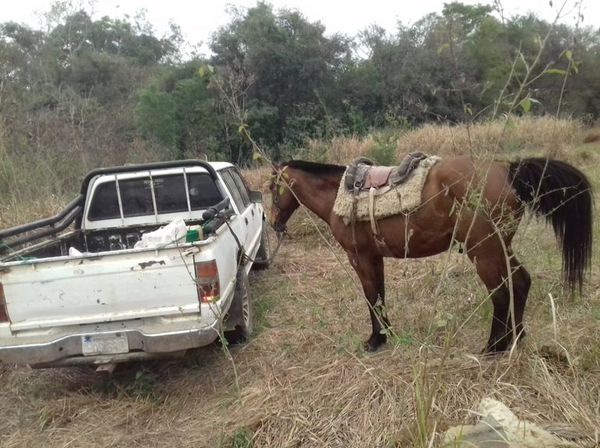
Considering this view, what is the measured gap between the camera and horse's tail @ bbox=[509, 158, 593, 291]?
3.44 m

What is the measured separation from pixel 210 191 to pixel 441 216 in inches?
124

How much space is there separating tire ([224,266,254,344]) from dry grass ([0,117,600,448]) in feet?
0.49

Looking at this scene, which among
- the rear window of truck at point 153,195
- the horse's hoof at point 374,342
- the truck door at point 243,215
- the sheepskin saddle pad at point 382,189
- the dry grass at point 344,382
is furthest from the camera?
the rear window of truck at point 153,195

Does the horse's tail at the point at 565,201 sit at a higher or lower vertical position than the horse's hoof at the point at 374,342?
higher

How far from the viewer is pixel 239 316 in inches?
181

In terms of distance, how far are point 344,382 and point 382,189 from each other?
1.47 meters

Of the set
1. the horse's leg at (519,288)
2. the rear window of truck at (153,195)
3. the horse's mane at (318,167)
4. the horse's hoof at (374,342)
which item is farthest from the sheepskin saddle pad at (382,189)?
the rear window of truck at (153,195)

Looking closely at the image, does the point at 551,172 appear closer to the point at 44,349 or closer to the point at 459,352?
the point at 459,352

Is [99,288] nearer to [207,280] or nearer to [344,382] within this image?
[207,280]

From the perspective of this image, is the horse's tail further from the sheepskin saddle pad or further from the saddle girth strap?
the saddle girth strap

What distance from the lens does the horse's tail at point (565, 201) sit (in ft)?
11.3

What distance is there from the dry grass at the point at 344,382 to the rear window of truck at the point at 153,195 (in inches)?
56.7

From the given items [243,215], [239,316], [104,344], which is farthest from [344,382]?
[243,215]

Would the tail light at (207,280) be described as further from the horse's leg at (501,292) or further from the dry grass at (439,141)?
the dry grass at (439,141)
